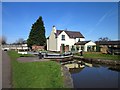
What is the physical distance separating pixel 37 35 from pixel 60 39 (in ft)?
28.8

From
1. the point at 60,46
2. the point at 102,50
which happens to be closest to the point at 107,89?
the point at 102,50

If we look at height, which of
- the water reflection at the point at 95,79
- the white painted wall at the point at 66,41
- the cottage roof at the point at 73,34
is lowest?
the water reflection at the point at 95,79

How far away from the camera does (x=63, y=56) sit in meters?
37.5

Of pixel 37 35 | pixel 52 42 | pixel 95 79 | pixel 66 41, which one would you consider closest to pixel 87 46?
pixel 66 41

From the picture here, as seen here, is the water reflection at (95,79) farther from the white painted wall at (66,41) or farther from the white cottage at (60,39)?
the white cottage at (60,39)

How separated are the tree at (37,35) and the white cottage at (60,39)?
3.51m

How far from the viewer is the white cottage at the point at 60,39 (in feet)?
176

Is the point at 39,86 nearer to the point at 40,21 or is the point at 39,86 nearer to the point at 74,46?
the point at 74,46

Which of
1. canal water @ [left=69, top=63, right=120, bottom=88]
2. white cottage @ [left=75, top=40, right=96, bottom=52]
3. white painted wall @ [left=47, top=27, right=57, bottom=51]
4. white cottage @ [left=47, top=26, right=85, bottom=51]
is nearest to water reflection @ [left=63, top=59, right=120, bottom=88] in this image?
canal water @ [left=69, top=63, right=120, bottom=88]

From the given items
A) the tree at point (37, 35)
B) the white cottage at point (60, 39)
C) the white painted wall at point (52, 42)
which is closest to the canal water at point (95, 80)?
Answer: the white cottage at point (60, 39)

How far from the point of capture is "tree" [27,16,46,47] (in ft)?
194

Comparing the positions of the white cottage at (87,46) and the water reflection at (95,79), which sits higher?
the white cottage at (87,46)

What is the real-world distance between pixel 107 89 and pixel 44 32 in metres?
47.8

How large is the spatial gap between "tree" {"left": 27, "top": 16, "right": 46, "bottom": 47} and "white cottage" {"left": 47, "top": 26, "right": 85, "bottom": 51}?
3507 mm
